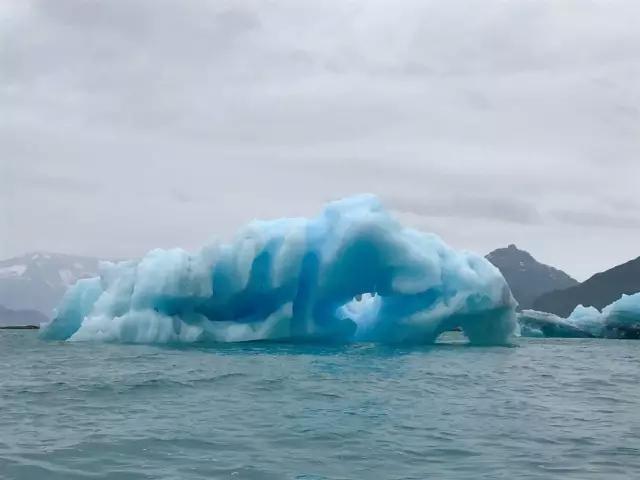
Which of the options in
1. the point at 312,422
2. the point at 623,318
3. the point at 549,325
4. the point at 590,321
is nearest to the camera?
the point at 312,422

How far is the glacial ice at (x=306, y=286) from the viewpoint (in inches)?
1074

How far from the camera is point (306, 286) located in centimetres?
3006

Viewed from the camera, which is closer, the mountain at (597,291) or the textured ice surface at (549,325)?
the textured ice surface at (549,325)

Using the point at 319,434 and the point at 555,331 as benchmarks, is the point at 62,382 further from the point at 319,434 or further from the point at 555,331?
the point at 555,331

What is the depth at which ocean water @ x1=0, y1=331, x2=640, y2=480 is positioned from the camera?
757 cm

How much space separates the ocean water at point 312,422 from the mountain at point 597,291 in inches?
4042

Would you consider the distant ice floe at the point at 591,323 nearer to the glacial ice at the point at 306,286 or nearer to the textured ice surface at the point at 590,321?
the textured ice surface at the point at 590,321

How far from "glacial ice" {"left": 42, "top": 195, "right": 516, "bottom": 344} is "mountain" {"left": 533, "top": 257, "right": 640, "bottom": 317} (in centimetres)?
9077

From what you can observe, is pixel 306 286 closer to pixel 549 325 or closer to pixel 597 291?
pixel 549 325

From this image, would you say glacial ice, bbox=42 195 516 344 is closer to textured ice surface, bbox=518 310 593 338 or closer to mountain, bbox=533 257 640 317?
textured ice surface, bbox=518 310 593 338

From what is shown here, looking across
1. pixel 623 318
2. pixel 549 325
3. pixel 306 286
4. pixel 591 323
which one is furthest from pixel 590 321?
pixel 306 286

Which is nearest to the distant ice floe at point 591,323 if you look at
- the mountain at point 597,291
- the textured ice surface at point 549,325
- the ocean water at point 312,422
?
the textured ice surface at point 549,325

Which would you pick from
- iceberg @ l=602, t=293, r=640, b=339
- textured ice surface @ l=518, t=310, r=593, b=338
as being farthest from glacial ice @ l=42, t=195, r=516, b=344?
textured ice surface @ l=518, t=310, r=593, b=338

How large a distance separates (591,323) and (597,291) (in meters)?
75.6
